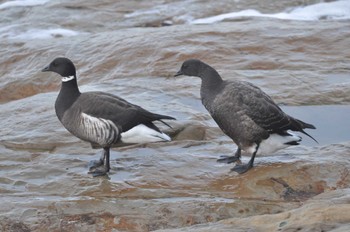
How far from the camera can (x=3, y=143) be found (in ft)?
34.2

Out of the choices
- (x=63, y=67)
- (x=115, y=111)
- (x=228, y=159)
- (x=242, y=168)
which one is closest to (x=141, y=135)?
(x=115, y=111)

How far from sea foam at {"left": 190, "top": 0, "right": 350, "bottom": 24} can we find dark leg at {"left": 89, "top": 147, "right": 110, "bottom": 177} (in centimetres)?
875

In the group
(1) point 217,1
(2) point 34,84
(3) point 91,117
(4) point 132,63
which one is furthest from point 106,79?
(1) point 217,1

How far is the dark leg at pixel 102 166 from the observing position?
9039 millimetres

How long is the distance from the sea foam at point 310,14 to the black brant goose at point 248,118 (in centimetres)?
876

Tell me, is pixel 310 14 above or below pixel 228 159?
above

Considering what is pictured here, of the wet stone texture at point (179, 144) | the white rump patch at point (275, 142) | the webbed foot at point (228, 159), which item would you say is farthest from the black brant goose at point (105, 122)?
the white rump patch at point (275, 142)

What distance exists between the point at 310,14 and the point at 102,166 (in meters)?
10.0

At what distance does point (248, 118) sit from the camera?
8812 mm

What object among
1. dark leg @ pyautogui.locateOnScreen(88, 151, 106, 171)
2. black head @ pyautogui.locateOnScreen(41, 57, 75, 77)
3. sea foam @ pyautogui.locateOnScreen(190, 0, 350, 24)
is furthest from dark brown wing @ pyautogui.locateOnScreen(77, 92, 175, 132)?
sea foam @ pyautogui.locateOnScreen(190, 0, 350, 24)

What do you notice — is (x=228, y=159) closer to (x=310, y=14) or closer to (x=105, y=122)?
(x=105, y=122)

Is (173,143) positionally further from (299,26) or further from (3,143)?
(299,26)

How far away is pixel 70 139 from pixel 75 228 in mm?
2965

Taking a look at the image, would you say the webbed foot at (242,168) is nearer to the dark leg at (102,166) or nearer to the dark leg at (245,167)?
the dark leg at (245,167)
